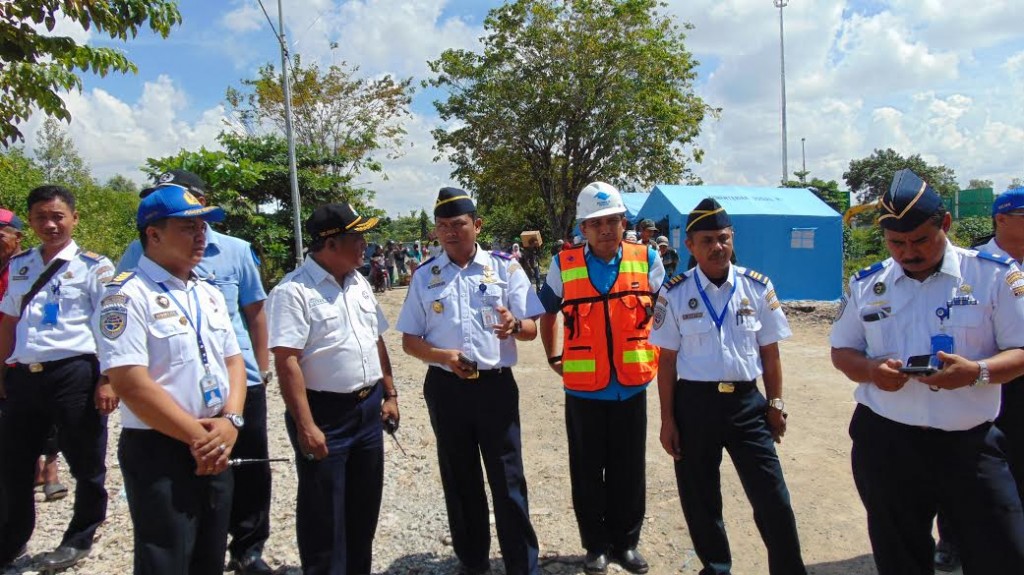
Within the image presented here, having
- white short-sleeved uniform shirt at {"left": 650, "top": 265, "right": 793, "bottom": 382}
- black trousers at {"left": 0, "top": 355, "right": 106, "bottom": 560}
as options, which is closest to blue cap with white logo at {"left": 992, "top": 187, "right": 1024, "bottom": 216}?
white short-sleeved uniform shirt at {"left": 650, "top": 265, "right": 793, "bottom": 382}

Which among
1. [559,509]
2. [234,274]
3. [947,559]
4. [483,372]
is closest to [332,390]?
[483,372]

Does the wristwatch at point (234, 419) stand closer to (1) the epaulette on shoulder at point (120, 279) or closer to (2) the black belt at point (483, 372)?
(1) the epaulette on shoulder at point (120, 279)

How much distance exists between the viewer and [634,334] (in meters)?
3.55

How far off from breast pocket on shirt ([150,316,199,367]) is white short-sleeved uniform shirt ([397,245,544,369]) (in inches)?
46.1

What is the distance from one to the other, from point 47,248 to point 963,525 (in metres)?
4.68

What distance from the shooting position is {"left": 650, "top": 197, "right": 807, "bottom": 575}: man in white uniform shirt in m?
3.00

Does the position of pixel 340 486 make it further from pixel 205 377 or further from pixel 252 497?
pixel 252 497

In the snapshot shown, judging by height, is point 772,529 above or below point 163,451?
below

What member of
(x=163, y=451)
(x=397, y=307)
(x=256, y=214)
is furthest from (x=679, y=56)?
(x=163, y=451)

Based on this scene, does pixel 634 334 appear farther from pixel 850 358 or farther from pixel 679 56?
pixel 679 56

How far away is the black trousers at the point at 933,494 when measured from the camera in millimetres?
2318

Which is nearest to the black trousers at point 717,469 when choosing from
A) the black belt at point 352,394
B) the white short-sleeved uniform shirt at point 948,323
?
the white short-sleeved uniform shirt at point 948,323

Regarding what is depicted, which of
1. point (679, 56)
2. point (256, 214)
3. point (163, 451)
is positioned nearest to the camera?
point (163, 451)

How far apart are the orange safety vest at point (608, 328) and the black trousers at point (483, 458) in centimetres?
40
